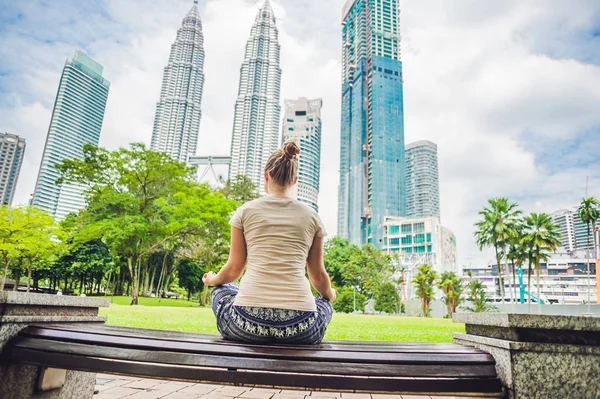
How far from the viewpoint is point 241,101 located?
86.0 metres

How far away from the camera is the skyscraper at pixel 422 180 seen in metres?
139

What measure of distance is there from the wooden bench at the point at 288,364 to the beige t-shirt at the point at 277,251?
28 cm

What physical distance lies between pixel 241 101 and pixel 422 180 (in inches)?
3280

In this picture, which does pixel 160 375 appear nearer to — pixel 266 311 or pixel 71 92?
pixel 266 311

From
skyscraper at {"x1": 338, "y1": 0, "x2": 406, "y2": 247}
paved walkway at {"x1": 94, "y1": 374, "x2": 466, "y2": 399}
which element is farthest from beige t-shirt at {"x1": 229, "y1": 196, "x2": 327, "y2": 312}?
skyscraper at {"x1": 338, "y1": 0, "x2": 406, "y2": 247}

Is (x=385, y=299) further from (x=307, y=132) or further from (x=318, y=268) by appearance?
(x=307, y=132)

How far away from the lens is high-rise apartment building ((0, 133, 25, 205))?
39.3 meters

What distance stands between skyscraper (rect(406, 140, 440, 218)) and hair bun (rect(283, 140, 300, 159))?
466 ft

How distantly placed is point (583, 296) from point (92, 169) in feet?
326

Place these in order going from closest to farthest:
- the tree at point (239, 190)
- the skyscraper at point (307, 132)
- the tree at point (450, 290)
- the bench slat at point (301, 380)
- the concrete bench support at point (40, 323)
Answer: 1. the bench slat at point (301, 380)
2. the concrete bench support at point (40, 323)
3. the tree at point (239, 190)
4. the tree at point (450, 290)
5. the skyscraper at point (307, 132)

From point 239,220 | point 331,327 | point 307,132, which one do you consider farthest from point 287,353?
point 307,132

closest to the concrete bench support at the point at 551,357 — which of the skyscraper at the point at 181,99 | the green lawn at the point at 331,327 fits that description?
the green lawn at the point at 331,327

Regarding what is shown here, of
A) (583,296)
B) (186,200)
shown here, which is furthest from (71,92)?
(583,296)

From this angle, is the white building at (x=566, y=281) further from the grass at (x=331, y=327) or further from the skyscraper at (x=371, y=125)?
the grass at (x=331, y=327)
